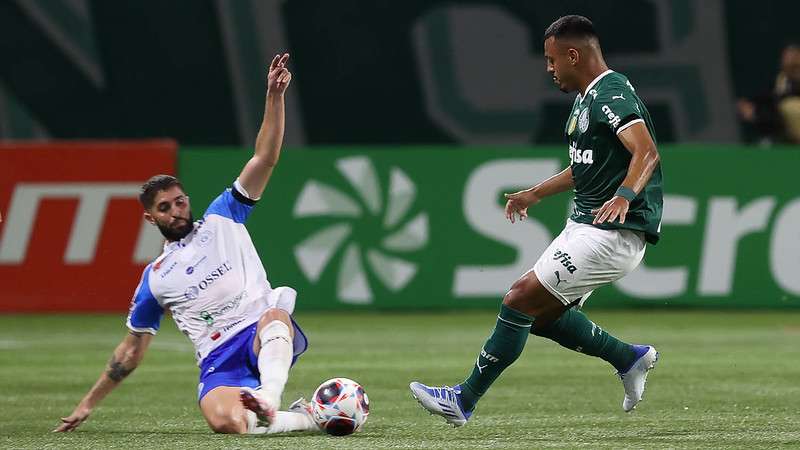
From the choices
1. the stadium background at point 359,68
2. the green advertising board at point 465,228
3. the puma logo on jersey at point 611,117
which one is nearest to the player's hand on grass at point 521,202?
the puma logo on jersey at point 611,117

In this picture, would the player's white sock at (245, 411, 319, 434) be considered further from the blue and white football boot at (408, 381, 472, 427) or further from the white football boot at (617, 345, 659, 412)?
the white football boot at (617, 345, 659, 412)

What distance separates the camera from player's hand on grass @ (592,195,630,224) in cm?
712

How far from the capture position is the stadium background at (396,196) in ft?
32.4

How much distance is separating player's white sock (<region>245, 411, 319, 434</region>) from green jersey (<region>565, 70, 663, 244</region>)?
1.66m

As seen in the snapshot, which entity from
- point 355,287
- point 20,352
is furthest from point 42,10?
point 20,352

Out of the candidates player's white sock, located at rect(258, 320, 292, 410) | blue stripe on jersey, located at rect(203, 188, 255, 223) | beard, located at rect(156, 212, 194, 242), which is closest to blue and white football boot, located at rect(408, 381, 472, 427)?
player's white sock, located at rect(258, 320, 292, 410)

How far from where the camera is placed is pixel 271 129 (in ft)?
26.7

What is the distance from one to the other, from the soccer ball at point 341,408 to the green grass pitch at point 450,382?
100 mm

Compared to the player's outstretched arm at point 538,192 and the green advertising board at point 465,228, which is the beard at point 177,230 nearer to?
the player's outstretched arm at point 538,192

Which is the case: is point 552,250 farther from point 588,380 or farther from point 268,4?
point 268,4

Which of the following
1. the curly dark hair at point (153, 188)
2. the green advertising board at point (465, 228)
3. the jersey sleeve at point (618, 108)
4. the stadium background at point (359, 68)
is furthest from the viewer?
the stadium background at point (359, 68)

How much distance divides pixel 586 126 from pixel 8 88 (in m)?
14.2

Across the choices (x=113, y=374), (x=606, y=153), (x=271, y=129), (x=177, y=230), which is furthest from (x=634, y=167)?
(x=113, y=374)

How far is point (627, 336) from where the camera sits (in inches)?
540
